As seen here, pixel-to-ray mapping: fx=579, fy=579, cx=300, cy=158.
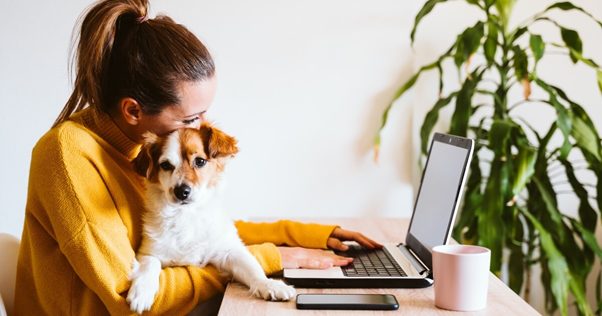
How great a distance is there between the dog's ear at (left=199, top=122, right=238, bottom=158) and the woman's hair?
0.10 metres

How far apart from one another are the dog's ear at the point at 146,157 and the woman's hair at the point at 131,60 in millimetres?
57

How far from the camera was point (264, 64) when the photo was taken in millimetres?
2494

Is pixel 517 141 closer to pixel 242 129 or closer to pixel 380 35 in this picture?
pixel 380 35

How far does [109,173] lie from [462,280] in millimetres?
737

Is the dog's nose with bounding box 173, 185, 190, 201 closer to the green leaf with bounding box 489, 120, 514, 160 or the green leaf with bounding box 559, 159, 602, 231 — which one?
the green leaf with bounding box 489, 120, 514, 160

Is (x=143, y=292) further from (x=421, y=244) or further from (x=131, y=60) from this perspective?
(x=421, y=244)

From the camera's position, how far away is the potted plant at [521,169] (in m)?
2.06

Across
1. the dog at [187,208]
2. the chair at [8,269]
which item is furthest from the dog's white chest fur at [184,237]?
the chair at [8,269]

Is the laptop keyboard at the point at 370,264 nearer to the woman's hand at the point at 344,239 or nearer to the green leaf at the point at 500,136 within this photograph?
the woman's hand at the point at 344,239

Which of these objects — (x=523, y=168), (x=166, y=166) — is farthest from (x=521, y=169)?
(x=166, y=166)

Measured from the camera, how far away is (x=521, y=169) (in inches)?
81.1

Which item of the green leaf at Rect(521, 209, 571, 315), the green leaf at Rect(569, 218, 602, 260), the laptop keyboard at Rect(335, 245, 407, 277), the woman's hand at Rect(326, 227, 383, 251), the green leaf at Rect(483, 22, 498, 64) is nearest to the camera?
the laptop keyboard at Rect(335, 245, 407, 277)

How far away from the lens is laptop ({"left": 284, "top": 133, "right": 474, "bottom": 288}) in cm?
115

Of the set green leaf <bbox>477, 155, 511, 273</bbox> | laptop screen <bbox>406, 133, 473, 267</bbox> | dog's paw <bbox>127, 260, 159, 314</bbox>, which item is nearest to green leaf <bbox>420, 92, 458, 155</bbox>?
green leaf <bbox>477, 155, 511, 273</bbox>
